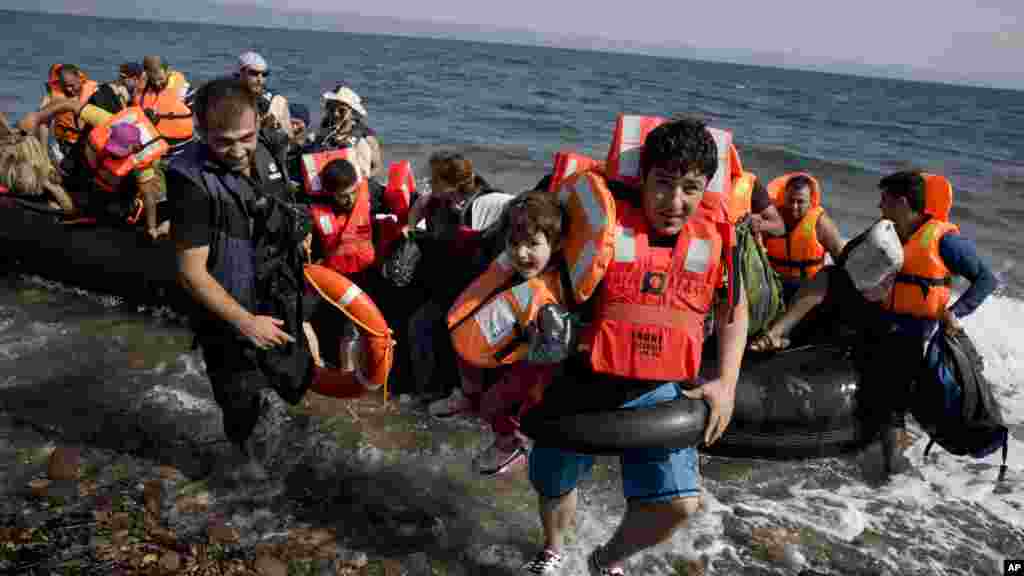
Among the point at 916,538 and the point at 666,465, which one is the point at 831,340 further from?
the point at 666,465

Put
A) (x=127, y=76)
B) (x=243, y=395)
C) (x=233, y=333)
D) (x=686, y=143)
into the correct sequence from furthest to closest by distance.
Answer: (x=127, y=76) < (x=243, y=395) < (x=233, y=333) < (x=686, y=143)

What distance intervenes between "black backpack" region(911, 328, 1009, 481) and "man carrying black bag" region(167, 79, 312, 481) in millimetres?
3149

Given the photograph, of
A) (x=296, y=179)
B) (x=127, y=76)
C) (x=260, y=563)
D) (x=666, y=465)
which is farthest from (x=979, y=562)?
(x=127, y=76)

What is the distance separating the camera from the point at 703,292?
2.51m

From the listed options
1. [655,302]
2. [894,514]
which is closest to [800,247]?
[894,514]

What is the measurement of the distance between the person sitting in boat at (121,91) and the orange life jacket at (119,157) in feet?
4.61

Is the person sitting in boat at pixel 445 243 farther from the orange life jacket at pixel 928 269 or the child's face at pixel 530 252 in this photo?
the orange life jacket at pixel 928 269

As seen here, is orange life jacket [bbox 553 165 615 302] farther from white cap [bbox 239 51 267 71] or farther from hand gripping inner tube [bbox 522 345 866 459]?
white cap [bbox 239 51 267 71]

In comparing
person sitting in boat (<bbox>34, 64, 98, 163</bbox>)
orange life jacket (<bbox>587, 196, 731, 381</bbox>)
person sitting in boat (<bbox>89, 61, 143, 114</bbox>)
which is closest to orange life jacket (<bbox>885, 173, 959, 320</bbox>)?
orange life jacket (<bbox>587, 196, 731, 381</bbox>)

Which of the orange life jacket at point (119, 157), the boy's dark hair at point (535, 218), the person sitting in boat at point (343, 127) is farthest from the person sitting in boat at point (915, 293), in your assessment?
the orange life jacket at point (119, 157)

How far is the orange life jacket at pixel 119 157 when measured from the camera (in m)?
5.05

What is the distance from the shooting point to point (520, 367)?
283 cm

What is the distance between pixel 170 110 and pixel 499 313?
19.8 ft

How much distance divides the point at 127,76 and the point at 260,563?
7.44 metres
